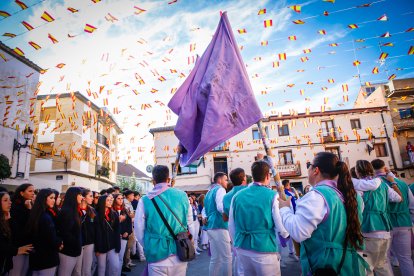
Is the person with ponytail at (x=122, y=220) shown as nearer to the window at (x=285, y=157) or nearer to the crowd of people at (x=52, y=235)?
the crowd of people at (x=52, y=235)

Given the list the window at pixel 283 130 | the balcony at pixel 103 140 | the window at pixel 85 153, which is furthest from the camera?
the balcony at pixel 103 140

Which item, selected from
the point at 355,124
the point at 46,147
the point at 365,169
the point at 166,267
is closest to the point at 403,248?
the point at 365,169

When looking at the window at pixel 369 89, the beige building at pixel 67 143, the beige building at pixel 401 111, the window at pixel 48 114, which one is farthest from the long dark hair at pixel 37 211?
the window at pixel 369 89

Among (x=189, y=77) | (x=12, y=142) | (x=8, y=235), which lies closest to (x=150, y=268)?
(x=8, y=235)

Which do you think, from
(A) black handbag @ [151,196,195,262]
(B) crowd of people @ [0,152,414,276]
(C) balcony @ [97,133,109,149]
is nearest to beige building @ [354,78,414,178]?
(B) crowd of people @ [0,152,414,276]

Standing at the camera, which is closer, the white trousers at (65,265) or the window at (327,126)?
the white trousers at (65,265)

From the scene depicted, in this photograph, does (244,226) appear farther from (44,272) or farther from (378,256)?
(44,272)

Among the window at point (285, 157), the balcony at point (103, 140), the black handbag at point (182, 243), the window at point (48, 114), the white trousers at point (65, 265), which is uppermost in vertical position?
the window at point (48, 114)

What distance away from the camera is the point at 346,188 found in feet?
7.63

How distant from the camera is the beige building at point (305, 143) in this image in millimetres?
26109

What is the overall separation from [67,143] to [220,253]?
22996mm

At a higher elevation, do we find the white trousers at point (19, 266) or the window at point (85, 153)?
the window at point (85, 153)

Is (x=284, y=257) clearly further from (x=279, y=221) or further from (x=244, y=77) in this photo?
(x=244, y=77)

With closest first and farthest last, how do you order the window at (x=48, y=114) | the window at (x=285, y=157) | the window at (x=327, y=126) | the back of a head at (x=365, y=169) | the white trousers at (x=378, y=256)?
the white trousers at (x=378, y=256) < the back of a head at (x=365, y=169) < the window at (x=48, y=114) < the window at (x=285, y=157) < the window at (x=327, y=126)
